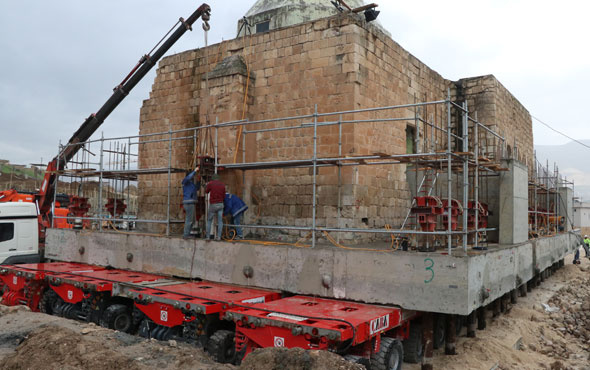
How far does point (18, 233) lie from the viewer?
1312cm

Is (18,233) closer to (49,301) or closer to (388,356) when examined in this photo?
(49,301)

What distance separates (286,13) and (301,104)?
6108 mm

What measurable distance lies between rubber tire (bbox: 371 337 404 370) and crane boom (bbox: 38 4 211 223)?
35.9 ft

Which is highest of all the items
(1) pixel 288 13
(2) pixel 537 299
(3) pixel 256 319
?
(1) pixel 288 13

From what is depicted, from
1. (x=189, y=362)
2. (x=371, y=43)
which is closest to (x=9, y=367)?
(x=189, y=362)

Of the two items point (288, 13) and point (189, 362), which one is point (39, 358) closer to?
point (189, 362)

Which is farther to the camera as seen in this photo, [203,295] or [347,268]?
[203,295]

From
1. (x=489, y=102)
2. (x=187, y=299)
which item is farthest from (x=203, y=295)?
(x=489, y=102)

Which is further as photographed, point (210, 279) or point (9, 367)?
point (210, 279)

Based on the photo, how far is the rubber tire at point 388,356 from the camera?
643cm

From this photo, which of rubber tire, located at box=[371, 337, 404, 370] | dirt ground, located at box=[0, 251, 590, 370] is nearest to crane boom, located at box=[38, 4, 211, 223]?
dirt ground, located at box=[0, 251, 590, 370]

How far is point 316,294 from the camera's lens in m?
7.97

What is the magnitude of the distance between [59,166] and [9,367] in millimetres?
10061

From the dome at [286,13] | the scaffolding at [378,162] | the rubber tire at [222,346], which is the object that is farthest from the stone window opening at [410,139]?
the rubber tire at [222,346]
